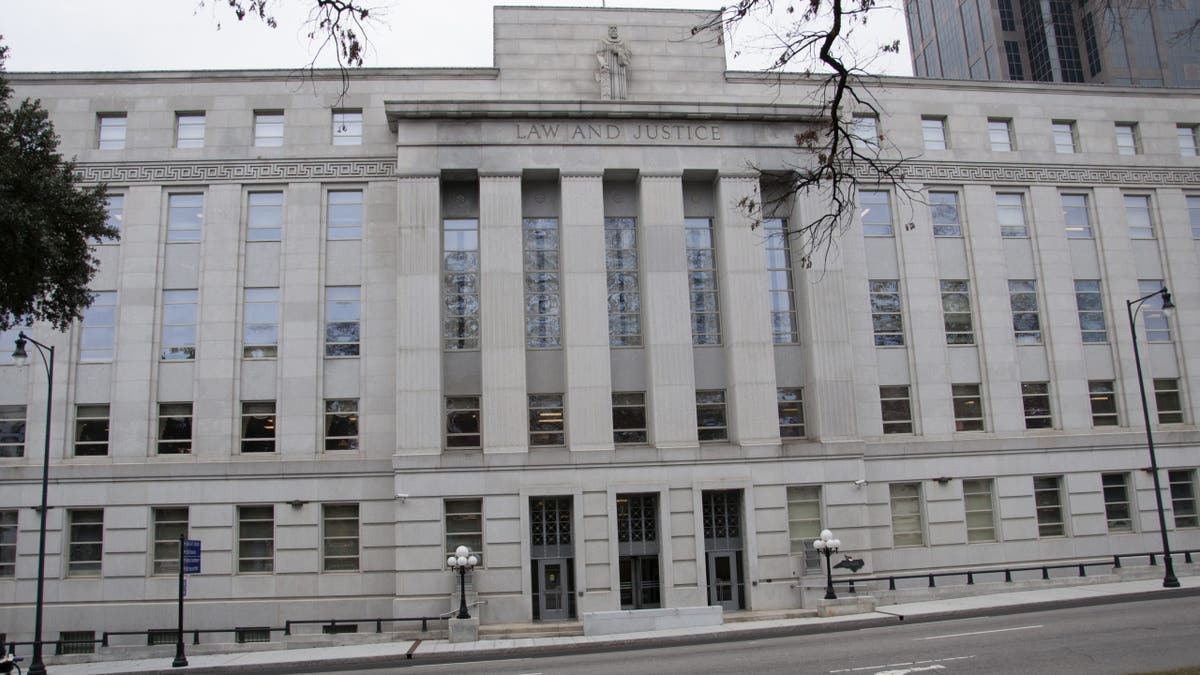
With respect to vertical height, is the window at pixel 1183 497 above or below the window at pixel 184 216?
below

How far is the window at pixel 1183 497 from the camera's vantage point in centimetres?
3625

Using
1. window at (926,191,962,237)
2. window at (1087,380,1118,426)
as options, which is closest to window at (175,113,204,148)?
window at (926,191,962,237)

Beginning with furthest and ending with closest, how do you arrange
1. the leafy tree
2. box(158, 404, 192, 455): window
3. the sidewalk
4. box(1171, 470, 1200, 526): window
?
box(1171, 470, 1200, 526): window
box(158, 404, 192, 455): window
the sidewalk
the leafy tree

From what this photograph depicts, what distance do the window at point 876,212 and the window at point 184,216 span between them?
87.9ft

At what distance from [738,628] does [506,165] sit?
18647 mm

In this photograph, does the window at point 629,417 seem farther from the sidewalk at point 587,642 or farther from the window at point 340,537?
the window at point 340,537

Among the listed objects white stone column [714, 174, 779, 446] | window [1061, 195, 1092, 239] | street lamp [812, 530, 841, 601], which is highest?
window [1061, 195, 1092, 239]

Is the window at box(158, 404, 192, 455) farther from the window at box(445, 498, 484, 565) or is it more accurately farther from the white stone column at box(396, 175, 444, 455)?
the window at box(445, 498, 484, 565)

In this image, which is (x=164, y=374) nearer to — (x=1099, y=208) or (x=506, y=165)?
(x=506, y=165)

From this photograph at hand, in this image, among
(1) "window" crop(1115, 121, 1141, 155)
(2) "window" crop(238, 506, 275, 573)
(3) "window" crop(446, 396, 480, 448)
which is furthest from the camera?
(1) "window" crop(1115, 121, 1141, 155)

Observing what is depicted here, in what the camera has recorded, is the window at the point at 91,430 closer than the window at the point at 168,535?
No

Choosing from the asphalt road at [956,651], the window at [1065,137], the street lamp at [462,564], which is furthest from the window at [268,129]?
the window at [1065,137]

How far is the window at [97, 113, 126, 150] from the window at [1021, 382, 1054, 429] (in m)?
38.0

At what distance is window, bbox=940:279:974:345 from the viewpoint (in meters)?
36.3
